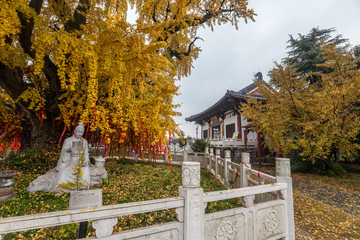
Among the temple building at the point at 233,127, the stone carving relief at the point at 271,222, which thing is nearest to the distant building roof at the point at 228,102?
the temple building at the point at 233,127

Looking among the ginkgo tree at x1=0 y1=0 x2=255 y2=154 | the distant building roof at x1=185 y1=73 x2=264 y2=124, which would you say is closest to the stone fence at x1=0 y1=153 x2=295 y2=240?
the ginkgo tree at x1=0 y1=0 x2=255 y2=154

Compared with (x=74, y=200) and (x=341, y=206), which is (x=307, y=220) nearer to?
(x=341, y=206)

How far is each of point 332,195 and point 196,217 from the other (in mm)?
6593

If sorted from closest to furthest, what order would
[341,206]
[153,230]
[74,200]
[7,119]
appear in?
[74,200], [153,230], [341,206], [7,119]

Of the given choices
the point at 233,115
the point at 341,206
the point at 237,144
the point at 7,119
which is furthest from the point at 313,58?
the point at 7,119

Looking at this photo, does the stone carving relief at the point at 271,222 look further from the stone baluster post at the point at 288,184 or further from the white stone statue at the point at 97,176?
the white stone statue at the point at 97,176

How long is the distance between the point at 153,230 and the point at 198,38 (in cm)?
924

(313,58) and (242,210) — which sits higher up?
(313,58)

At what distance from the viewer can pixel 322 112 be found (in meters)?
6.95

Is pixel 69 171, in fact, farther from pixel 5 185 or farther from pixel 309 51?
pixel 309 51

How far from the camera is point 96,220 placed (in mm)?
1798

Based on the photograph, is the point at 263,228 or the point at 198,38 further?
the point at 198,38

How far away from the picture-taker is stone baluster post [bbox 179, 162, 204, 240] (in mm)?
2113

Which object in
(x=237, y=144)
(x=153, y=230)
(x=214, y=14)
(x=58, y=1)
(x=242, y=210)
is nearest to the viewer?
(x=153, y=230)
